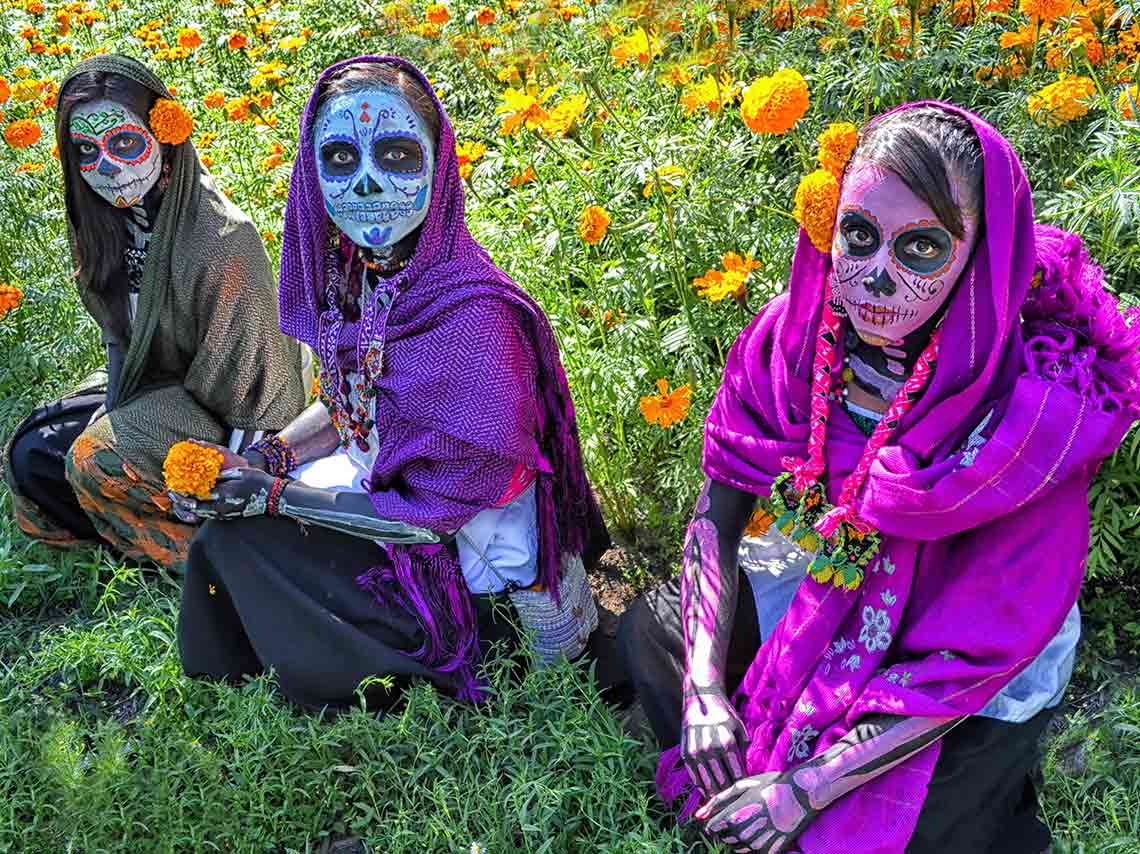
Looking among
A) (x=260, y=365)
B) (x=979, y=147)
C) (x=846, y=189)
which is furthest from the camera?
(x=260, y=365)

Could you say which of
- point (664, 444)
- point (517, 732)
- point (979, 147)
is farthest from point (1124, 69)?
point (517, 732)

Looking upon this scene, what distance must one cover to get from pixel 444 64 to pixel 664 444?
1810 mm

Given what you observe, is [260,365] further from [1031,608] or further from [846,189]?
[1031,608]

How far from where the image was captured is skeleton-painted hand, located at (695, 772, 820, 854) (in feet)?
6.80

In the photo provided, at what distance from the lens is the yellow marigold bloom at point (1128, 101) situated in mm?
2626

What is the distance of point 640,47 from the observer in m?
3.09

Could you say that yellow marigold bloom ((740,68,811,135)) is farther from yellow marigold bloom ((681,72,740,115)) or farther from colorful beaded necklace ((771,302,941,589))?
colorful beaded necklace ((771,302,941,589))

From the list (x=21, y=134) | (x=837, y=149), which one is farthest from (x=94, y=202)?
(x=837, y=149)

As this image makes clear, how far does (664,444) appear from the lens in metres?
3.39

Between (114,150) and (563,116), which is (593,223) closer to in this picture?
(563,116)

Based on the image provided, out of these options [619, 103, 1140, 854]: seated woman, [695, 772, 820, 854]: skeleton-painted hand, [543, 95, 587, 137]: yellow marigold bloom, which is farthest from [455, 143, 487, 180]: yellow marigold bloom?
[695, 772, 820, 854]: skeleton-painted hand

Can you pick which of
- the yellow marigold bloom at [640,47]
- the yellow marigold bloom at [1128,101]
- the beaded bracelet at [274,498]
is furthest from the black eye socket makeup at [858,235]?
the beaded bracelet at [274,498]

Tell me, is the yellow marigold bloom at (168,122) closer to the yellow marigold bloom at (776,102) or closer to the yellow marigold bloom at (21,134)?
the yellow marigold bloom at (21,134)

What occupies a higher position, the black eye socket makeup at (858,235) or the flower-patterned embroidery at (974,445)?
the black eye socket makeup at (858,235)
